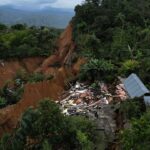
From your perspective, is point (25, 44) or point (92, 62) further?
point (25, 44)

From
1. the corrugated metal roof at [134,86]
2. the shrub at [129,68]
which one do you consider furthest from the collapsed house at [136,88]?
the shrub at [129,68]

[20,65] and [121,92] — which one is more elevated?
[121,92]

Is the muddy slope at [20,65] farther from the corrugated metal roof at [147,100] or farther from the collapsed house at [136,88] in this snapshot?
the corrugated metal roof at [147,100]

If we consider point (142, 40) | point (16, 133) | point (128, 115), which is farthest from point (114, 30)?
point (16, 133)

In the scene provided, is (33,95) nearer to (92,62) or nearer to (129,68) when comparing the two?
(92,62)

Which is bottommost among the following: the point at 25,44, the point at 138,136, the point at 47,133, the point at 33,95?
the point at 25,44

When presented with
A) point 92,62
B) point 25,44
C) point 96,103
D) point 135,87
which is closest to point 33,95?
point 92,62
